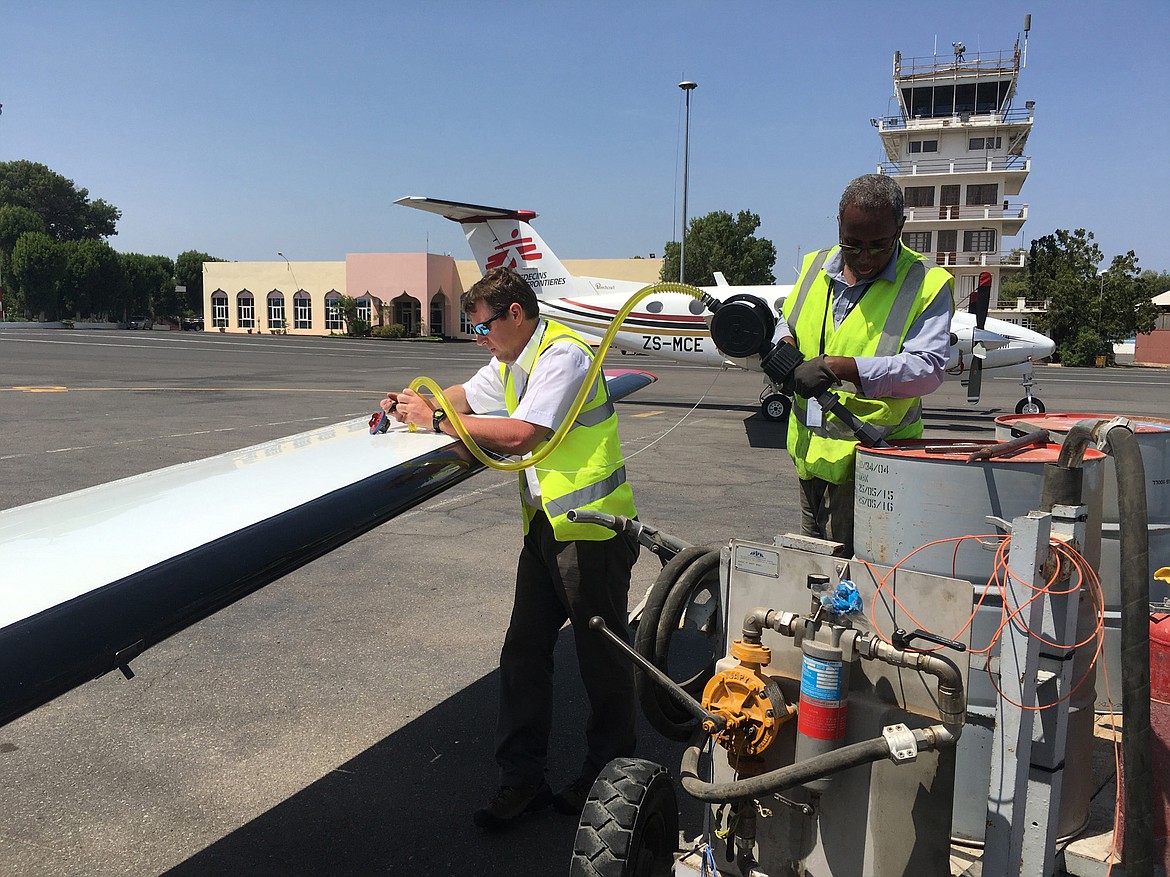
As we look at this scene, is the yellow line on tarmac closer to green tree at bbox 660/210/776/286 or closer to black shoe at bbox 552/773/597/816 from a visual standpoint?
black shoe at bbox 552/773/597/816

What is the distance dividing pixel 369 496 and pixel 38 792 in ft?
6.69

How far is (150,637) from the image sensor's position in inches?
72.6

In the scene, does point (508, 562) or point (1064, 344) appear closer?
point (508, 562)

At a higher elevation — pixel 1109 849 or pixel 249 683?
pixel 1109 849

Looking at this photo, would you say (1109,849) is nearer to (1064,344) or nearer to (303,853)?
(303,853)

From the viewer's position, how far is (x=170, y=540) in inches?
86.4

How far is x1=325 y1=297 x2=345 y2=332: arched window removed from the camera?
74625 millimetres

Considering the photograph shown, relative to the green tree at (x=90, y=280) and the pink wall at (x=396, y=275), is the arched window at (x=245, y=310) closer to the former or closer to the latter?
the pink wall at (x=396, y=275)

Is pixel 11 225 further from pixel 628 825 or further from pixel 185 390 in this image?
pixel 628 825

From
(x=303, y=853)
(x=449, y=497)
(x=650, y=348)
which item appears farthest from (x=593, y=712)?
(x=650, y=348)

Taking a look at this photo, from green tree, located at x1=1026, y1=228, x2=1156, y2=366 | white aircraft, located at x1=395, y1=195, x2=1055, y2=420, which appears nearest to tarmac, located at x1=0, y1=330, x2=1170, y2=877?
white aircraft, located at x1=395, y1=195, x2=1055, y2=420

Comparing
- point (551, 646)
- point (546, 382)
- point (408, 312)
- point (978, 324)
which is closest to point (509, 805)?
point (551, 646)

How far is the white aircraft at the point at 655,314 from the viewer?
626 inches

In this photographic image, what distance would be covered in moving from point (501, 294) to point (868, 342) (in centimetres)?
136
